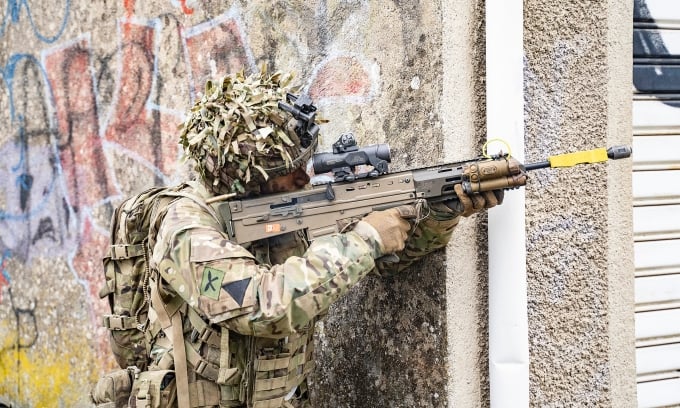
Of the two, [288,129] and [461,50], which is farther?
[461,50]

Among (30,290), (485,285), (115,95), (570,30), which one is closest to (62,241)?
(30,290)

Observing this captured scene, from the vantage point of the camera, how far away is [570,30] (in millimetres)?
2613

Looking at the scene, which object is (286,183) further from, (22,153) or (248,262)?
→ (22,153)

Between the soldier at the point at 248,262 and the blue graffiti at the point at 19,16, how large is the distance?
2642mm

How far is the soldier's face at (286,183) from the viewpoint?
8.02 feet

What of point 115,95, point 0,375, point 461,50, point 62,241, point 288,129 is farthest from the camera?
point 0,375

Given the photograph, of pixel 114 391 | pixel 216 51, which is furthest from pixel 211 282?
pixel 216 51

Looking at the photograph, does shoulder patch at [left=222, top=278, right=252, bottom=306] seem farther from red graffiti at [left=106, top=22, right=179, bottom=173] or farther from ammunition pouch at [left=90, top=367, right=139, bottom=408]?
red graffiti at [left=106, top=22, right=179, bottom=173]

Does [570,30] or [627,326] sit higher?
[570,30]

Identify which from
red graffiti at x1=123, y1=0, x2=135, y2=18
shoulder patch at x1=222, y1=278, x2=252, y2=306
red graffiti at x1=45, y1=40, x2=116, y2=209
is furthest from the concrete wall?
shoulder patch at x1=222, y1=278, x2=252, y2=306

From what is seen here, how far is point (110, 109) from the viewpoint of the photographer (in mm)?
4477

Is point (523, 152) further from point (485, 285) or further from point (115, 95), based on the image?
point (115, 95)

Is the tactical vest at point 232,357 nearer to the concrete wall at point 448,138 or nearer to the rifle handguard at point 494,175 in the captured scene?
the concrete wall at point 448,138

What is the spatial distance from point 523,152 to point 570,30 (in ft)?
1.65
